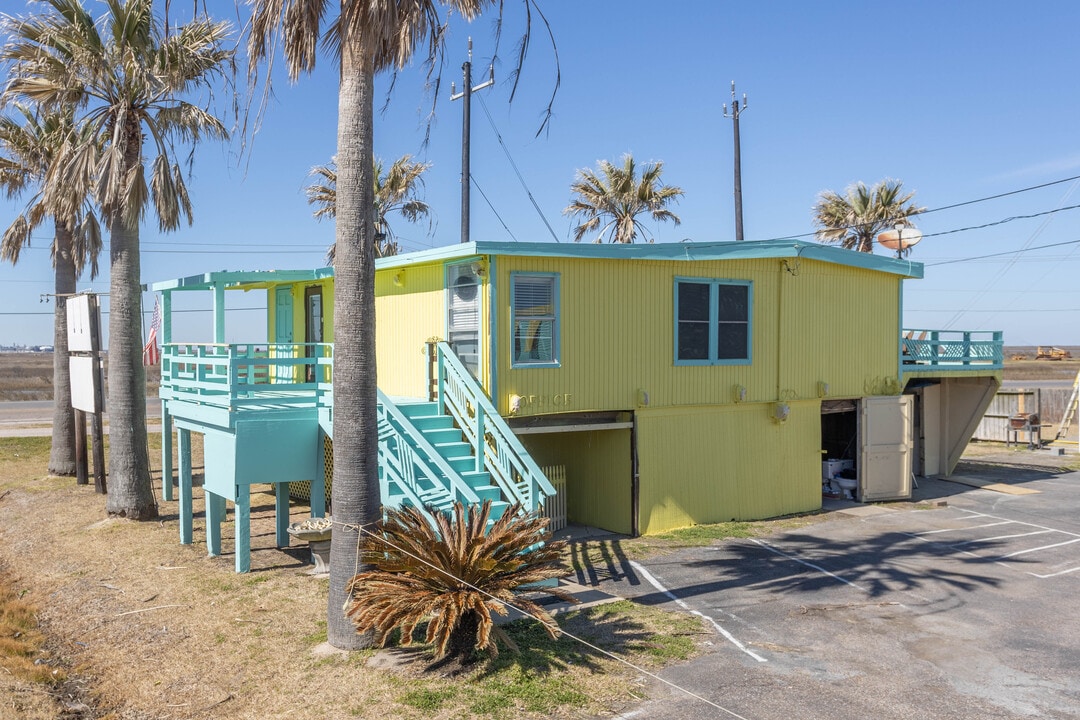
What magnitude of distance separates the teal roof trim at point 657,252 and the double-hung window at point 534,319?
480mm

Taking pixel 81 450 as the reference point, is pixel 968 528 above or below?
below

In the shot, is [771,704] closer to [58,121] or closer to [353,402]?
[353,402]

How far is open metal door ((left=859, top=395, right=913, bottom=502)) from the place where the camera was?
17625 millimetres

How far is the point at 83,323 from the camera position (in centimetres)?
1695

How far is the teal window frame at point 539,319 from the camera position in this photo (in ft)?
42.1

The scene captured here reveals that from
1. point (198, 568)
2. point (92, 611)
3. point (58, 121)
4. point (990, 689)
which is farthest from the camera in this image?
point (58, 121)

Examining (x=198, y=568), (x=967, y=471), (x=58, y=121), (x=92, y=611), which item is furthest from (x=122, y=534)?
(x=967, y=471)

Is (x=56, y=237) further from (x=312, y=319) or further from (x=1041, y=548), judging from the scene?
(x=1041, y=548)

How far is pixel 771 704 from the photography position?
715 centimetres

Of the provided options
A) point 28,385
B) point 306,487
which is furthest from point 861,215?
point 28,385

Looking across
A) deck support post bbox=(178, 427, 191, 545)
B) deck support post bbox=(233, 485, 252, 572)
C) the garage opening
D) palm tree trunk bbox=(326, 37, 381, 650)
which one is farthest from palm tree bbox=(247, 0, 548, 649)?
the garage opening

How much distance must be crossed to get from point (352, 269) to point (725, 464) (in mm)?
9250

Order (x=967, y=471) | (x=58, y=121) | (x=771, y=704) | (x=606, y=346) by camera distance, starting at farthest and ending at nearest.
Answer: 1. (x=967, y=471)
2. (x=58, y=121)
3. (x=606, y=346)
4. (x=771, y=704)

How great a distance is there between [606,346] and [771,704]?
24.5 ft
